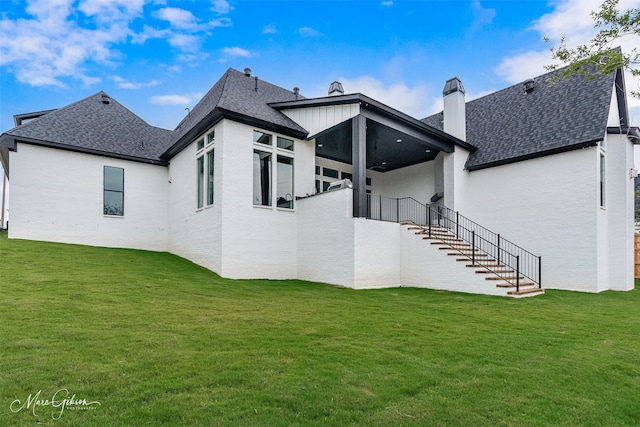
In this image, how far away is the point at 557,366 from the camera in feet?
13.0

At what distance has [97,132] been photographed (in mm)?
14242

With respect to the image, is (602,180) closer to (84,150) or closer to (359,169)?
(359,169)

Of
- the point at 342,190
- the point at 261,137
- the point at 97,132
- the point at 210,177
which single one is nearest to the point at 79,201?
the point at 97,132

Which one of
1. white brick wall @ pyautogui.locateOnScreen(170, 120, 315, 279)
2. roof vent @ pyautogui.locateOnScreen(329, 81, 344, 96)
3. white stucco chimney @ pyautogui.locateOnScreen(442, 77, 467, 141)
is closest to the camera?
white brick wall @ pyautogui.locateOnScreen(170, 120, 315, 279)

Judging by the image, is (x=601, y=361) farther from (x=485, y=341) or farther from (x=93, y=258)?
(x=93, y=258)

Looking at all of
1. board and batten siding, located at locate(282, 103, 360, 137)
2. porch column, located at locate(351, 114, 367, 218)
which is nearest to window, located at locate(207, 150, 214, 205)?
board and batten siding, located at locate(282, 103, 360, 137)

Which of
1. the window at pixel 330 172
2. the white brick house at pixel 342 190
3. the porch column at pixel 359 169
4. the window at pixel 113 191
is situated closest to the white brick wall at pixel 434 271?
the white brick house at pixel 342 190

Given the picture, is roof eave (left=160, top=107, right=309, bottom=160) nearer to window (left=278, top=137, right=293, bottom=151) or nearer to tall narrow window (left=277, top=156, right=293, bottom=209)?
window (left=278, top=137, right=293, bottom=151)

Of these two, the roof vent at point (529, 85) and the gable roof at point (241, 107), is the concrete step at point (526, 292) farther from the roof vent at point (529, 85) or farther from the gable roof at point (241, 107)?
the roof vent at point (529, 85)

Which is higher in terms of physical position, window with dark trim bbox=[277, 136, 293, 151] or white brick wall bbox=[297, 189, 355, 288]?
window with dark trim bbox=[277, 136, 293, 151]

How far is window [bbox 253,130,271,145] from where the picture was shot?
1139cm

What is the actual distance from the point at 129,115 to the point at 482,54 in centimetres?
1610

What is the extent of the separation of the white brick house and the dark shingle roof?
6cm

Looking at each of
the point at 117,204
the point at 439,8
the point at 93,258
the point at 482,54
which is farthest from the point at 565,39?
the point at 117,204
